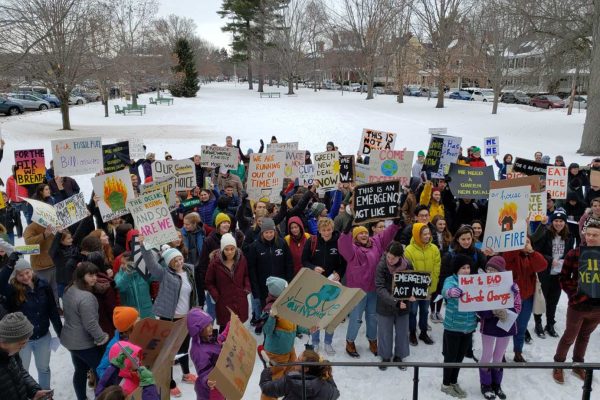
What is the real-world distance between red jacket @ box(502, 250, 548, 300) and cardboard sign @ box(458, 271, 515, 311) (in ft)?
2.75

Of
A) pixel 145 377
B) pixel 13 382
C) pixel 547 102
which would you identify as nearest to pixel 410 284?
pixel 145 377

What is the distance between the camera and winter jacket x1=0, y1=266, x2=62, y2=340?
4.84 m

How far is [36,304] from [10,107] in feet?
120

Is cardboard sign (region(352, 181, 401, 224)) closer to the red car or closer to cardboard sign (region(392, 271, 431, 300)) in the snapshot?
cardboard sign (region(392, 271, 431, 300))

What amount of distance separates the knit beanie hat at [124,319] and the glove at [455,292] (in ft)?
10.5

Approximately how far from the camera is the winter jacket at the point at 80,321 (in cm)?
478

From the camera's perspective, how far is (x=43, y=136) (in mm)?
26109

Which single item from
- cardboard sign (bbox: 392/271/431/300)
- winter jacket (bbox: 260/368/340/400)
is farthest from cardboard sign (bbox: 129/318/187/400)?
cardboard sign (bbox: 392/271/431/300)

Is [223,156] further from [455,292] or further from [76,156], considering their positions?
[455,292]

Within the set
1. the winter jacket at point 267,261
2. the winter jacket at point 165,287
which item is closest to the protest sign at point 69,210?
the winter jacket at point 165,287

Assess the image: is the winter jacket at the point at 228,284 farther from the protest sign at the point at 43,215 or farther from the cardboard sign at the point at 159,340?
the protest sign at the point at 43,215

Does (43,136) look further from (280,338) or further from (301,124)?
(280,338)

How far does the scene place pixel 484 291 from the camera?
5.18m

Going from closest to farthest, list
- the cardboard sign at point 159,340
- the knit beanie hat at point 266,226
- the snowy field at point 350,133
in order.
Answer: the cardboard sign at point 159,340, the snowy field at point 350,133, the knit beanie hat at point 266,226
